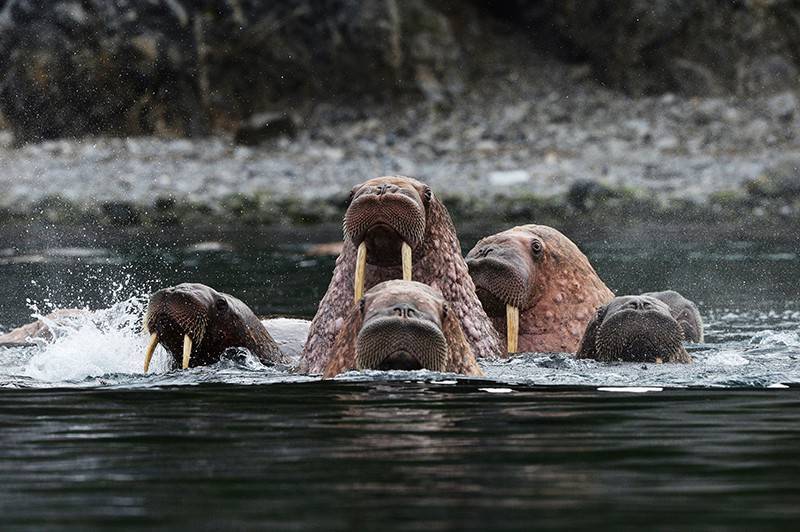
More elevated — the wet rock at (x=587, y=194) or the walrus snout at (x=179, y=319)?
the wet rock at (x=587, y=194)

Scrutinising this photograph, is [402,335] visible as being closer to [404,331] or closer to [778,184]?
[404,331]

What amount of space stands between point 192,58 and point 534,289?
83.9ft

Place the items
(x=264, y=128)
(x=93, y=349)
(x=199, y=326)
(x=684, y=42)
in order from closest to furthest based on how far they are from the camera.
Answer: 1. (x=199, y=326)
2. (x=93, y=349)
3. (x=264, y=128)
4. (x=684, y=42)

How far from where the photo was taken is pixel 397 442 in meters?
6.39

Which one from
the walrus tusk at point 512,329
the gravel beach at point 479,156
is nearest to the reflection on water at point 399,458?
the walrus tusk at point 512,329

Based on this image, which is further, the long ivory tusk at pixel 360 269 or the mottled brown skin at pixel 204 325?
the mottled brown skin at pixel 204 325

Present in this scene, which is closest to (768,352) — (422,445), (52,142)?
(422,445)

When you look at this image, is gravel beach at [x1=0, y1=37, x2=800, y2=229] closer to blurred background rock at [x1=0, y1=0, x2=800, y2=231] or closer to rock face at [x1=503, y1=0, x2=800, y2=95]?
blurred background rock at [x1=0, y1=0, x2=800, y2=231]

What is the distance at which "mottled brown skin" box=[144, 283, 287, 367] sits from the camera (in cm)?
962

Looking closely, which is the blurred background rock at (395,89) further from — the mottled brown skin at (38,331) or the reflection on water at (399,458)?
the reflection on water at (399,458)

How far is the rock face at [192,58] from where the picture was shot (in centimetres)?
3428

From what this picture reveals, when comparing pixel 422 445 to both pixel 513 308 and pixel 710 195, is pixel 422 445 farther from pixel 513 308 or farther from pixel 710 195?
pixel 710 195

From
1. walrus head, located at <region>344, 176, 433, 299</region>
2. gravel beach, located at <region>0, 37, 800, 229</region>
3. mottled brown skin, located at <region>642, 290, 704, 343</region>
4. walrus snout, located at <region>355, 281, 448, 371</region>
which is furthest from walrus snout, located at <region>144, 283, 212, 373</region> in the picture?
gravel beach, located at <region>0, 37, 800, 229</region>

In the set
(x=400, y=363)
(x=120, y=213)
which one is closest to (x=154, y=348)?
(x=400, y=363)
